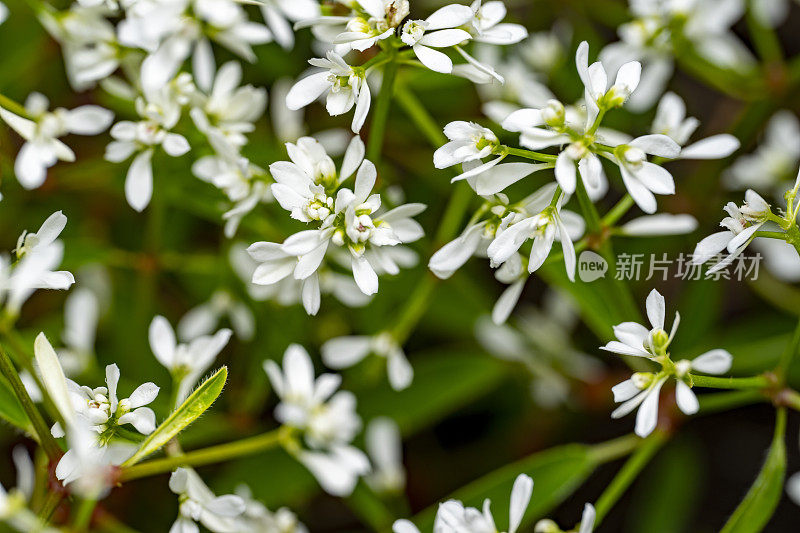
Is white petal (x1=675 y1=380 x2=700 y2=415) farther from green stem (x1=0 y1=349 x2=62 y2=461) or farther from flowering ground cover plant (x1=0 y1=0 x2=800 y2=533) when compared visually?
green stem (x1=0 y1=349 x2=62 y2=461)

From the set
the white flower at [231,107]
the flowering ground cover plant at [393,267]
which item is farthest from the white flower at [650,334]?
the white flower at [231,107]

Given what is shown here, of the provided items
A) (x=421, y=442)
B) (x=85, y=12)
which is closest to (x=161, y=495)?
(x=421, y=442)

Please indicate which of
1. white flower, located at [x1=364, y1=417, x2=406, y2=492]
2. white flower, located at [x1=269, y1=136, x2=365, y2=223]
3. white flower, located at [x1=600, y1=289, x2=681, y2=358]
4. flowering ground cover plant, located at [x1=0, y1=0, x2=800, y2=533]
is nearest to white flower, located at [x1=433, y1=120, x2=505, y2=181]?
flowering ground cover plant, located at [x1=0, y1=0, x2=800, y2=533]

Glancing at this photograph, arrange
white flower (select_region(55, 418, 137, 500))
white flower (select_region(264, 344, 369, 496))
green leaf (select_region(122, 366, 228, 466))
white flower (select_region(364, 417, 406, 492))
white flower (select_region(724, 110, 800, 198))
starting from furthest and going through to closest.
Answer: white flower (select_region(724, 110, 800, 198))
white flower (select_region(364, 417, 406, 492))
white flower (select_region(264, 344, 369, 496))
green leaf (select_region(122, 366, 228, 466))
white flower (select_region(55, 418, 137, 500))

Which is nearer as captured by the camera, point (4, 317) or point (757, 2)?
point (4, 317)

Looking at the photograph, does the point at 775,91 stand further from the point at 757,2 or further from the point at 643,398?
the point at 643,398

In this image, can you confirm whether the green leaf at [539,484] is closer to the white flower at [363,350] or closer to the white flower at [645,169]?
the white flower at [363,350]
